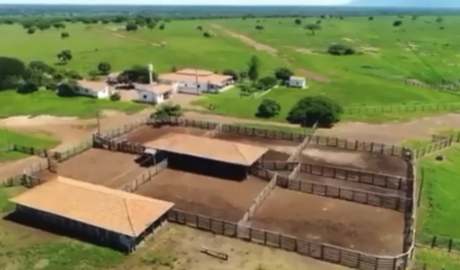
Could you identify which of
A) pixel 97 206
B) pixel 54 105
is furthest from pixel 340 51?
pixel 97 206

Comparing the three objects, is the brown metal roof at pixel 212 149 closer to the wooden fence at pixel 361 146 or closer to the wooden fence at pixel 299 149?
the wooden fence at pixel 299 149

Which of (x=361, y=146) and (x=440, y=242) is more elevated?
(x=361, y=146)

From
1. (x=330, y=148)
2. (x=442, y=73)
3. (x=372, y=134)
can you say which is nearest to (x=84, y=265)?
(x=330, y=148)

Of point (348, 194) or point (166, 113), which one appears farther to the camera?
point (166, 113)

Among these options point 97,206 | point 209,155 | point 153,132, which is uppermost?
point 209,155

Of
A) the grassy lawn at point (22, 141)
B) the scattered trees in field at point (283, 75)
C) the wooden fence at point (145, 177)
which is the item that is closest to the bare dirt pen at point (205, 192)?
the wooden fence at point (145, 177)

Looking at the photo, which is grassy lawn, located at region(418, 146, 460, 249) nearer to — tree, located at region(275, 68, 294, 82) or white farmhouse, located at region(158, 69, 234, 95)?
tree, located at region(275, 68, 294, 82)

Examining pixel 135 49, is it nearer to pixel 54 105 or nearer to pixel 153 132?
pixel 54 105
